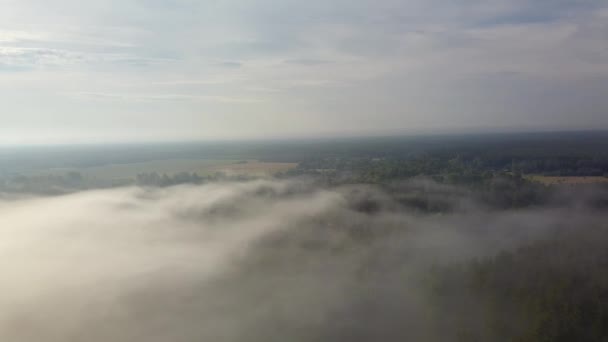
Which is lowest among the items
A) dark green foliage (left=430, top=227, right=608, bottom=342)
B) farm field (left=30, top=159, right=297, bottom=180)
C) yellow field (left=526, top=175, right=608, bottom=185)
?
dark green foliage (left=430, top=227, right=608, bottom=342)

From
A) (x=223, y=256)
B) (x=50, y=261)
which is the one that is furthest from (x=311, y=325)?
(x=50, y=261)

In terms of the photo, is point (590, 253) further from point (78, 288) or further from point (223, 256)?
point (78, 288)

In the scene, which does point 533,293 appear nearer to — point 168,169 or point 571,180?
point 571,180

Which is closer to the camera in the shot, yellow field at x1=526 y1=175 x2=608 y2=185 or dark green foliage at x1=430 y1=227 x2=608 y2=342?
dark green foliage at x1=430 y1=227 x2=608 y2=342

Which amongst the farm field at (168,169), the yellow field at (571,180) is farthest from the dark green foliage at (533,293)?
the farm field at (168,169)

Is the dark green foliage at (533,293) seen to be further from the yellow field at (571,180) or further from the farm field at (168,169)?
the farm field at (168,169)

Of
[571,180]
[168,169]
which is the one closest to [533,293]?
[571,180]

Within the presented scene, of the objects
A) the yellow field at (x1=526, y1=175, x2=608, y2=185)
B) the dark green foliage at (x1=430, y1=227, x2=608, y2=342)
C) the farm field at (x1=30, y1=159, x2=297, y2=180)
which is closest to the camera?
the dark green foliage at (x1=430, y1=227, x2=608, y2=342)

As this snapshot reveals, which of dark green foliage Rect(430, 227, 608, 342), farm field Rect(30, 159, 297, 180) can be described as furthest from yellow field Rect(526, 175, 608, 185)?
farm field Rect(30, 159, 297, 180)

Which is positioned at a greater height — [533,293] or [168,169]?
[168,169]

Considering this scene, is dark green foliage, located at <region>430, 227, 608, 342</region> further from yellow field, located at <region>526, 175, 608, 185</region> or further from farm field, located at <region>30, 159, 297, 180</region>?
farm field, located at <region>30, 159, 297, 180</region>

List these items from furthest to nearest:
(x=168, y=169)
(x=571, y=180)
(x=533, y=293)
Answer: (x=168, y=169)
(x=571, y=180)
(x=533, y=293)
